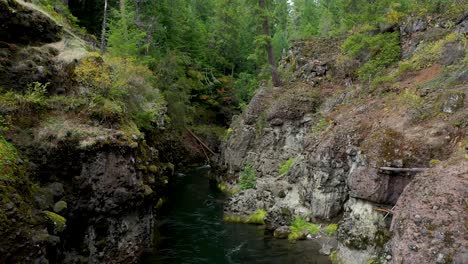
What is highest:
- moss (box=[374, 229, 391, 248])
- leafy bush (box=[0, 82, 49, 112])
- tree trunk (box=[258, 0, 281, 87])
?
tree trunk (box=[258, 0, 281, 87])

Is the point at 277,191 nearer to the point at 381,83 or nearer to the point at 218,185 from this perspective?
the point at 381,83

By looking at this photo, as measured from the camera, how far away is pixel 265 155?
2717cm

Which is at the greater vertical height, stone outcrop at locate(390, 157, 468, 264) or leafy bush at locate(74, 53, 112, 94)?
leafy bush at locate(74, 53, 112, 94)

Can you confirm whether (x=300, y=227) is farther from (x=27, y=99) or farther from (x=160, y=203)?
(x=27, y=99)

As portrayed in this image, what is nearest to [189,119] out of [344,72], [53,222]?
[344,72]

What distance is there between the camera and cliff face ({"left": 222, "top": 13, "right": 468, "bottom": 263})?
1382 cm

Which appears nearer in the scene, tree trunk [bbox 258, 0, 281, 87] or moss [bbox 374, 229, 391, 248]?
moss [bbox 374, 229, 391, 248]

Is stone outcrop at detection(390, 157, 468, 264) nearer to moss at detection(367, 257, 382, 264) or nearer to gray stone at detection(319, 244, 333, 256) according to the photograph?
moss at detection(367, 257, 382, 264)

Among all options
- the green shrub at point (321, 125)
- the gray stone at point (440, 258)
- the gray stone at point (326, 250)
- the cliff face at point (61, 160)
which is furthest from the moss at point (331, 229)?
the cliff face at point (61, 160)

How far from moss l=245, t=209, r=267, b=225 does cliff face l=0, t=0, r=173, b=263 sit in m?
6.59

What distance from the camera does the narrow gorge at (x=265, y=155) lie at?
10938 mm

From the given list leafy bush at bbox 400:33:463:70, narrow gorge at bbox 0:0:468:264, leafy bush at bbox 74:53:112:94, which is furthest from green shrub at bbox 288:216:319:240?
leafy bush at bbox 74:53:112:94

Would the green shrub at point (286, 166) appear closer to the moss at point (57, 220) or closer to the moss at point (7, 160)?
the moss at point (57, 220)

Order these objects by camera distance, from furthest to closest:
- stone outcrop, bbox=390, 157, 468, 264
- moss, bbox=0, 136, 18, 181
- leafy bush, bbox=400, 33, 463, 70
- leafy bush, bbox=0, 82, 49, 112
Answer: leafy bush, bbox=400, 33, 463, 70 → leafy bush, bbox=0, 82, 49, 112 → moss, bbox=0, 136, 18, 181 → stone outcrop, bbox=390, 157, 468, 264
